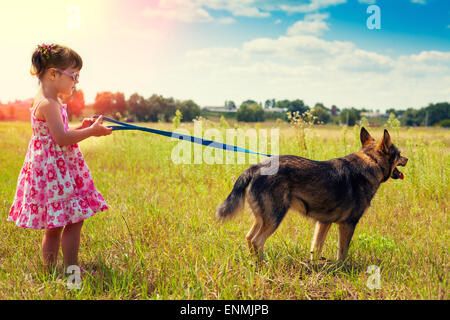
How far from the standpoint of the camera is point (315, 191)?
10.8 feet

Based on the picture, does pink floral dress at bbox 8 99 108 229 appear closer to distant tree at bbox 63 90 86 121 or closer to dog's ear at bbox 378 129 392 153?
distant tree at bbox 63 90 86 121

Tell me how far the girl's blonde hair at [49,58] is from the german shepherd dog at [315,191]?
1958mm

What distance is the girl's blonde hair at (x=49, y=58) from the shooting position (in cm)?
289

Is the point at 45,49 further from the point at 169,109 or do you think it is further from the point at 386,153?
the point at 169,109

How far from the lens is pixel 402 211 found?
5.15m

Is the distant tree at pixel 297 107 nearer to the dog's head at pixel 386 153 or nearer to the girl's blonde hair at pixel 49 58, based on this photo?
the dog's head at pixel 386 153

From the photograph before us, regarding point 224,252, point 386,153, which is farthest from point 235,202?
point 386,153

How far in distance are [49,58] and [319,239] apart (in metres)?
3.29

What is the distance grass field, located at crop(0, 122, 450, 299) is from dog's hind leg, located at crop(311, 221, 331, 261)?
0.11 meters

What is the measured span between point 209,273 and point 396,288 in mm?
1694

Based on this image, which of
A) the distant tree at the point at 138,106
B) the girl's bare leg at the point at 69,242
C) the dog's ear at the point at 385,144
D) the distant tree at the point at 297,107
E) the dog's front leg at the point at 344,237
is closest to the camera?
the girl's bare leg at the point at 69,242

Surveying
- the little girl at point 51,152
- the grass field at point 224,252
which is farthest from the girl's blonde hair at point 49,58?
the grass field at point 224,252

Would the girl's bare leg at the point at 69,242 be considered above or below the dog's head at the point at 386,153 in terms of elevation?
below

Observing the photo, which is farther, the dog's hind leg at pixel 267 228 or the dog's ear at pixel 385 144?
the dog's ear at pixel 385 144
